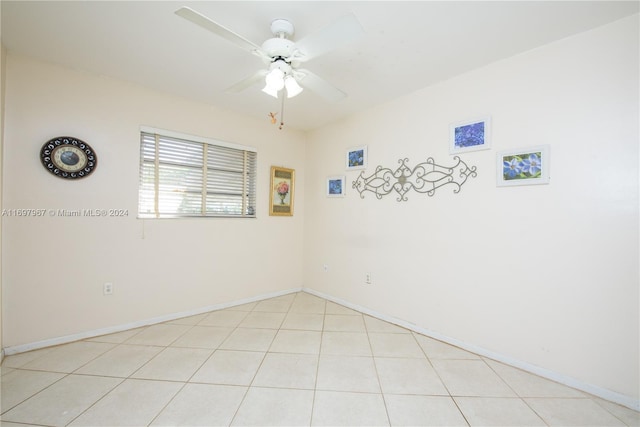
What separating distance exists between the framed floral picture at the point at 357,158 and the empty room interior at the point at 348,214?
31 millimetres

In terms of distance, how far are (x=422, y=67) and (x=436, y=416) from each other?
8.32 feet

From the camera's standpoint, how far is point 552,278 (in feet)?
6.04

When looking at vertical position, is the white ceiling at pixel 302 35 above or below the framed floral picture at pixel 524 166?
above

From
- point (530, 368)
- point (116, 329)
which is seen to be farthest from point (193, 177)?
point (530, 368)

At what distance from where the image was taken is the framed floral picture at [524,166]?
6.12 ft

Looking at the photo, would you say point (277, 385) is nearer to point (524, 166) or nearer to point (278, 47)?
point (278, 47)

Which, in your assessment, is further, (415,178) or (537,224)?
(415,178)

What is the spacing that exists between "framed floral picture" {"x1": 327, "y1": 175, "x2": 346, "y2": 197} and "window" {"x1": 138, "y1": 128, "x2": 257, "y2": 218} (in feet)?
3.32

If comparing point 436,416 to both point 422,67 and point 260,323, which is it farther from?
point 422,67

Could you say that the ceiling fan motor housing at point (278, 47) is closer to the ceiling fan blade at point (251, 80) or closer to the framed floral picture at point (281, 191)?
the ceiling fan blade at point (251, 80)

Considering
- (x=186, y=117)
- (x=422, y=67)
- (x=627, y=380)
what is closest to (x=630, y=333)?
(x=627, y=380)

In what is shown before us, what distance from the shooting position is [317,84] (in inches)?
75.4

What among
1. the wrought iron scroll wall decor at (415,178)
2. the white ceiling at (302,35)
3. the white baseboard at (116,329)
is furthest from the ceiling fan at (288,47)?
the white baseboard at (116,329)

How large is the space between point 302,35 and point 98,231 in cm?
248
